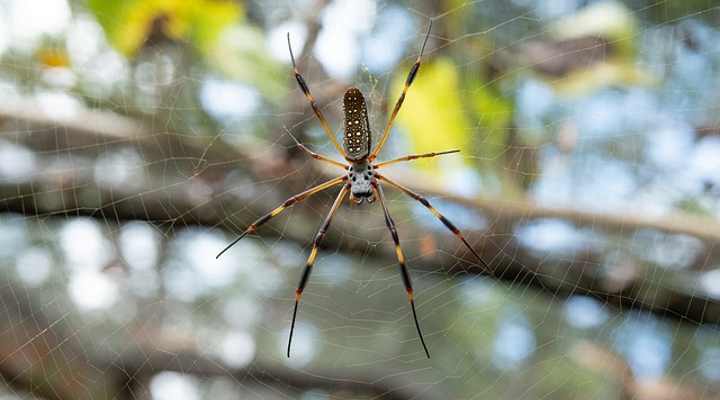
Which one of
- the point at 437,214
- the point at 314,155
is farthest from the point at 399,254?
the point at 314,155

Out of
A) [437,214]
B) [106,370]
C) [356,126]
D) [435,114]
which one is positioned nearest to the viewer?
[356,126]

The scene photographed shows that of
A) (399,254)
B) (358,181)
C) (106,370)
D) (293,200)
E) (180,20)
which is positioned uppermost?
(180,20)

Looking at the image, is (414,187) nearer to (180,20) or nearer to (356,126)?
(356,126)

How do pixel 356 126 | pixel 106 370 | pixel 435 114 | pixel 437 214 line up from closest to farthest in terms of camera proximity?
pixel 356 126 < pixel 435 114 < pixel 437 214 < pixel 106 370

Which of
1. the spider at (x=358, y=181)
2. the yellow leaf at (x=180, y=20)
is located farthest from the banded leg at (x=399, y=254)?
the yellow leaf at (x=180, y=20)

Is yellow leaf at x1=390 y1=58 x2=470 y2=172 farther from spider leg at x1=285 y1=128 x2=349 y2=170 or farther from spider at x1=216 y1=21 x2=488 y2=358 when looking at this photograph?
spider leg at x1=285 y1=128 x2=349 y2=170

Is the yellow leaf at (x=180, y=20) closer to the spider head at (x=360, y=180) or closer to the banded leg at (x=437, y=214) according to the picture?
the spider head at (x=360, y=180)

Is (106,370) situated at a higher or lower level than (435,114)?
lower

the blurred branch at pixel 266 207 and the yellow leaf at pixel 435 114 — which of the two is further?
the blurred branch at pixel 266 207
